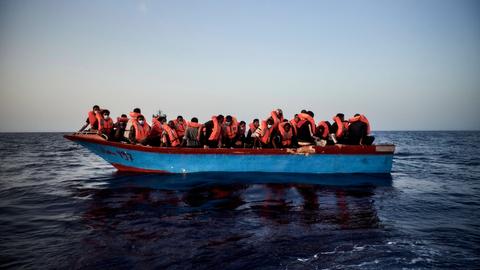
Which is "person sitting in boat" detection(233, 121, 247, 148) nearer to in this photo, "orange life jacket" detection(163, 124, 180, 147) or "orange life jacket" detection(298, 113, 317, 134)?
"orange life jacket" detection(163, 124, 180, 147)

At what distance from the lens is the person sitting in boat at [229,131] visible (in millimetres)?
A: 11719

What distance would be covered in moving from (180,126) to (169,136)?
88 centimetres

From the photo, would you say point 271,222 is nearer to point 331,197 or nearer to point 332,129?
point 331,197

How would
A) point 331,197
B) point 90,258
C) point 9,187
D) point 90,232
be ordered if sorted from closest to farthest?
point 90,258 < point 90,232 < point 331,197 < point 9,187

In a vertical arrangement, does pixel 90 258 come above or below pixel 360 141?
below

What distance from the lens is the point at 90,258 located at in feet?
13.2

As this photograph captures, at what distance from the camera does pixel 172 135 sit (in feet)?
37.3

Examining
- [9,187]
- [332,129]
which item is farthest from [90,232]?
[332,129]

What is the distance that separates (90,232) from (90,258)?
123cm

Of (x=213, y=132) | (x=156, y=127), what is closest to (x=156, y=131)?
(x=156, y=127)

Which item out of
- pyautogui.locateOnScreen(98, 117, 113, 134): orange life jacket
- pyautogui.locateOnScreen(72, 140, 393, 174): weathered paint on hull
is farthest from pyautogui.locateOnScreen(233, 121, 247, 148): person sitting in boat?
pyautogui.locateOnScreen(98, 117, 113, 134): orange life jacket

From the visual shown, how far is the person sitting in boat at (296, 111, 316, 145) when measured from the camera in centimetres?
1108

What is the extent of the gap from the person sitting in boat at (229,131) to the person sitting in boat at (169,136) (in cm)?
202

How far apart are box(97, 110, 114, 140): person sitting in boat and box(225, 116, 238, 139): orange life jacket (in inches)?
209
